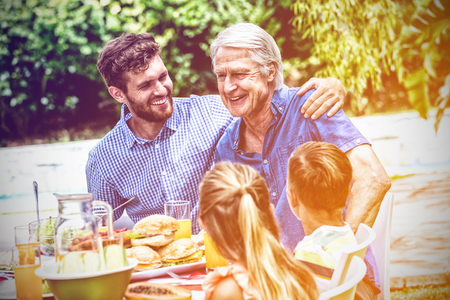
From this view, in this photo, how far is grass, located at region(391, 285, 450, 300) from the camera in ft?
8.36

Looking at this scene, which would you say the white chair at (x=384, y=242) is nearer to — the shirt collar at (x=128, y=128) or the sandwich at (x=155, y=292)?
the sandwich at (x=155, y=292)

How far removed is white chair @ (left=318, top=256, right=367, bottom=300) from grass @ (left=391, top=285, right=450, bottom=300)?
1732mm

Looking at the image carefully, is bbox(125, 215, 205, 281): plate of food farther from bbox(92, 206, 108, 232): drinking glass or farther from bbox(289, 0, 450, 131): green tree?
bbox(289, 0, 450, 131): green tree

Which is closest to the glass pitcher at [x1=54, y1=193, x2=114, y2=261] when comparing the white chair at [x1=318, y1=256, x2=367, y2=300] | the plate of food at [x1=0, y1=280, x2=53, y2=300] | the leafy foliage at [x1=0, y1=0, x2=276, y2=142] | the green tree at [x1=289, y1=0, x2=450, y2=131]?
the plate of food at [x1=0, y1=280, x2=53, y2=300]

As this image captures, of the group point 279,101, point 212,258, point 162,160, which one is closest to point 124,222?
point 162,160

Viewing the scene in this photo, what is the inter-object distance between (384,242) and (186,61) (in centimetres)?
169

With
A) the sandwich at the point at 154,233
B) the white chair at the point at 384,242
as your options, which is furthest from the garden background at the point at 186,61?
the sandwich at the point at 154,233

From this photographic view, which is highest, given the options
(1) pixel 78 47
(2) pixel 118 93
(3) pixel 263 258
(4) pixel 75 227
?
(1) pixel 78 47

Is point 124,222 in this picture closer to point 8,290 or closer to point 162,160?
point 162,160

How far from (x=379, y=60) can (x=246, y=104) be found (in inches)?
40.9

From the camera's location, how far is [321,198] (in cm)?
161

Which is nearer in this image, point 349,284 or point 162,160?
point 349,284

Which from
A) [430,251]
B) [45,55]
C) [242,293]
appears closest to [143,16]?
[45,55]

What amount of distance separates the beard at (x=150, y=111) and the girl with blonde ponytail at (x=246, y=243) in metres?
1.10
